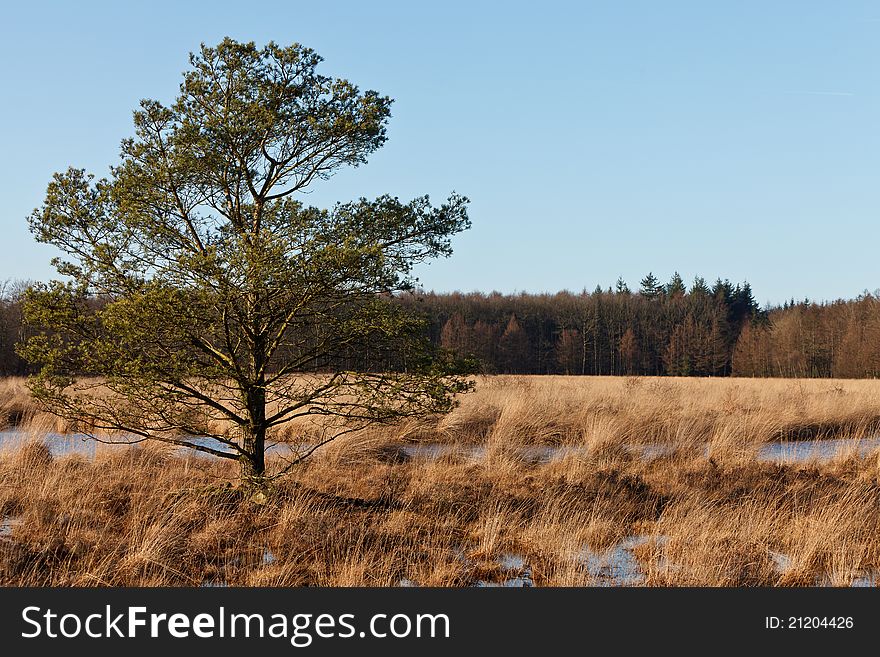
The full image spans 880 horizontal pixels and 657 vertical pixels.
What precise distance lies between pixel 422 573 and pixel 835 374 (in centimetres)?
5943

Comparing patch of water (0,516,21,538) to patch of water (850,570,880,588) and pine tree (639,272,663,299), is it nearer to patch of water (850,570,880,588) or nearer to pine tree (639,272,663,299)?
patch of water (850,570,880,588)

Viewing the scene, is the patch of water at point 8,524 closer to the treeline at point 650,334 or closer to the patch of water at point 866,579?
the patch of water at point 866,579

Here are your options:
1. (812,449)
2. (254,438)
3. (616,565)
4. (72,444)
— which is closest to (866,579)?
(616,565)

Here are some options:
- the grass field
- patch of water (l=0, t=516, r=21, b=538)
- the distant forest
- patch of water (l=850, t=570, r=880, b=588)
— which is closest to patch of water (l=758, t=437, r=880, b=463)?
the grass field

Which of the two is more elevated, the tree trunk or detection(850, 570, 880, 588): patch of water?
the tree trunk

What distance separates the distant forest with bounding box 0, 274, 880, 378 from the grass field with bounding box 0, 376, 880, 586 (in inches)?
1869

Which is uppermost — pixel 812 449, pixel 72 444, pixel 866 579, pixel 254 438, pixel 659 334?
pixel 659 334

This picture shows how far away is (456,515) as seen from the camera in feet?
25.4

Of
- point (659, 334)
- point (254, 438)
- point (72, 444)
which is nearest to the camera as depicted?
point (254, 438)

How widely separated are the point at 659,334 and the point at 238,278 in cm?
7683

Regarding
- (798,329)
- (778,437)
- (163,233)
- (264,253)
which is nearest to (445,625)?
(264,253)

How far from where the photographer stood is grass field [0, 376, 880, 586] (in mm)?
5910

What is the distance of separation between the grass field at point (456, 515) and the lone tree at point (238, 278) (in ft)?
3.10

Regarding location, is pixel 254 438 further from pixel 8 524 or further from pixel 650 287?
pixel 650 287
